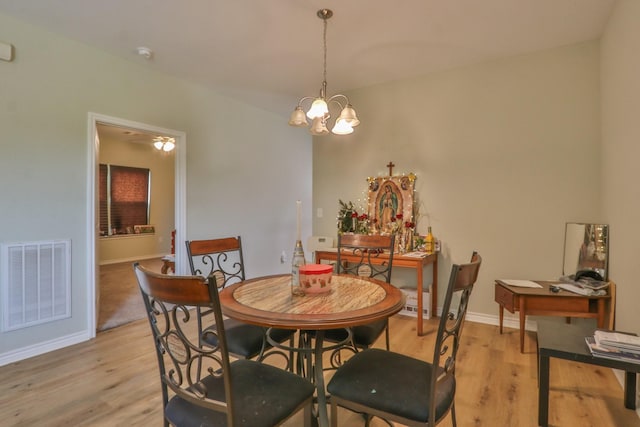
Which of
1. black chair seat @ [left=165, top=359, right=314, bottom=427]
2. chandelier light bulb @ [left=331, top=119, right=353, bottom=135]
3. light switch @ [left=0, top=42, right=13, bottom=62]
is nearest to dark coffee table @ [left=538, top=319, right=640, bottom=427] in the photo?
black chair seat @ [left=165, top=359, right=314, bottom=427]

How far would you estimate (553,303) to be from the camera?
101 inches

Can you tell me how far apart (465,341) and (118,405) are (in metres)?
2.66

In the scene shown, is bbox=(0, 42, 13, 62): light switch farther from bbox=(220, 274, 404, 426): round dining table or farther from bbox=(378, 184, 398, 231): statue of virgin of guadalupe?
bbox=(378, 184, 398, 231): statue of virgin of guadalupe

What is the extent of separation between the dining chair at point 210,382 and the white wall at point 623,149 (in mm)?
2095

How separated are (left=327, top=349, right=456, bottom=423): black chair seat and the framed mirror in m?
2.15

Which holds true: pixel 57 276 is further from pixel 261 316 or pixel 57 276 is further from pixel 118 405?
pixel 261 316

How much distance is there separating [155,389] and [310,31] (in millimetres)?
2903

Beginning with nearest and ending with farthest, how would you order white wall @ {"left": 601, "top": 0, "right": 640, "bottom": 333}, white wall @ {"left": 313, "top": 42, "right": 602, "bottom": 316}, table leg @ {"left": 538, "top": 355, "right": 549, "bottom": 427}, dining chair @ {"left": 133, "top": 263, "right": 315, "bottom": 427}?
dining chair @ {"left": 133, "top": 263, "right": 315, "bottom": 427}, table leg @ {"left": 538, "top": 355, "right": 549, "bottom": 427}, white wall @ {"left": 601, "top": 0, "right": 640, "bottom": 333}, white wall @ {"left": 313, "top": 42, "right": 602, "bottom": 316}

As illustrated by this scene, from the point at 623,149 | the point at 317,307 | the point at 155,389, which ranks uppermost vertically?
the point at 623,149

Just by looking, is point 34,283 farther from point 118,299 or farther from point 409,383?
point 409,383

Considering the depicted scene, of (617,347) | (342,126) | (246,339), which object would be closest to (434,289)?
(617,347)

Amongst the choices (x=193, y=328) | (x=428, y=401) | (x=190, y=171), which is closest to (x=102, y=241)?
(x=190, y=171)

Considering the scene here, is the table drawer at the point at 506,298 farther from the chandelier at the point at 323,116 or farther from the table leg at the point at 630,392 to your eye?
the chandelier at the point at 323,116

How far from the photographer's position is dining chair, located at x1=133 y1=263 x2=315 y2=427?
104cm
